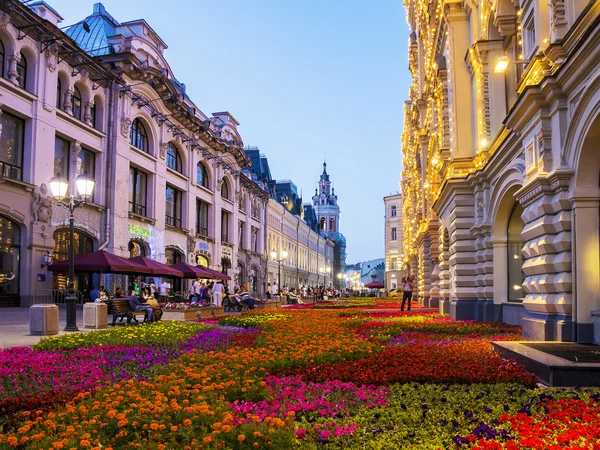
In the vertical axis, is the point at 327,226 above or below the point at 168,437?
above

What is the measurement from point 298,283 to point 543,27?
7896cm

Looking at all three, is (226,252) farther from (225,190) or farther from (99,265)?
(99,265)

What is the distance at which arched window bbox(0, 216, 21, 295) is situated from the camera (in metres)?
24.1

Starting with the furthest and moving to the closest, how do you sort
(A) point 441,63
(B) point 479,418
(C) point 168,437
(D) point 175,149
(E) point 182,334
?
(D) point 175,149
(A) point 441,63
(E) point 182,334
(B) point 479,418
(C) point 168,437

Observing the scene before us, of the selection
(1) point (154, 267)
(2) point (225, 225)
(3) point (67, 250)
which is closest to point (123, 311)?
(1) point (154, 267)

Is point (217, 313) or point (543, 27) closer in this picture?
point (543, 27)

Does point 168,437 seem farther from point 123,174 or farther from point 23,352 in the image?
point 123,174

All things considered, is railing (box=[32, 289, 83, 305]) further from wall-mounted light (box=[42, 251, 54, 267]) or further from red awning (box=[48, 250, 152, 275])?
red awning (box=[48, 250, 152, 275])

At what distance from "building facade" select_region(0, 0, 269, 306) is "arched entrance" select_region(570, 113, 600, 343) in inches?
844

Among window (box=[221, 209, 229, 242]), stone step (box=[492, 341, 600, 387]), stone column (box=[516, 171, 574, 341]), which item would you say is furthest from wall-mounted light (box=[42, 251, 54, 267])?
window (box=[221, 209, 229, 242])

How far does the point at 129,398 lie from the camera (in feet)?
18.6

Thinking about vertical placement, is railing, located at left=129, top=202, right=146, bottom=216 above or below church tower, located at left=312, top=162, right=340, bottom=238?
below

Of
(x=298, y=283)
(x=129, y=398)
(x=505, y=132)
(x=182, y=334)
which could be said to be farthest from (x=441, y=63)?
(x=298, y=283)

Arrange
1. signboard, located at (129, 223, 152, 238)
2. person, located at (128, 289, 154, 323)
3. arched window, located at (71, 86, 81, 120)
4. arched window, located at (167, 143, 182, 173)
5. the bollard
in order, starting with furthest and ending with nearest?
arched window, located at (167, 143, 182, 173) → signboard, located at (129, 223, 152, 238) → arched window, located at (71, 86, 81, 120) → person, located at (128, 289, 154, 323) → the bollard
